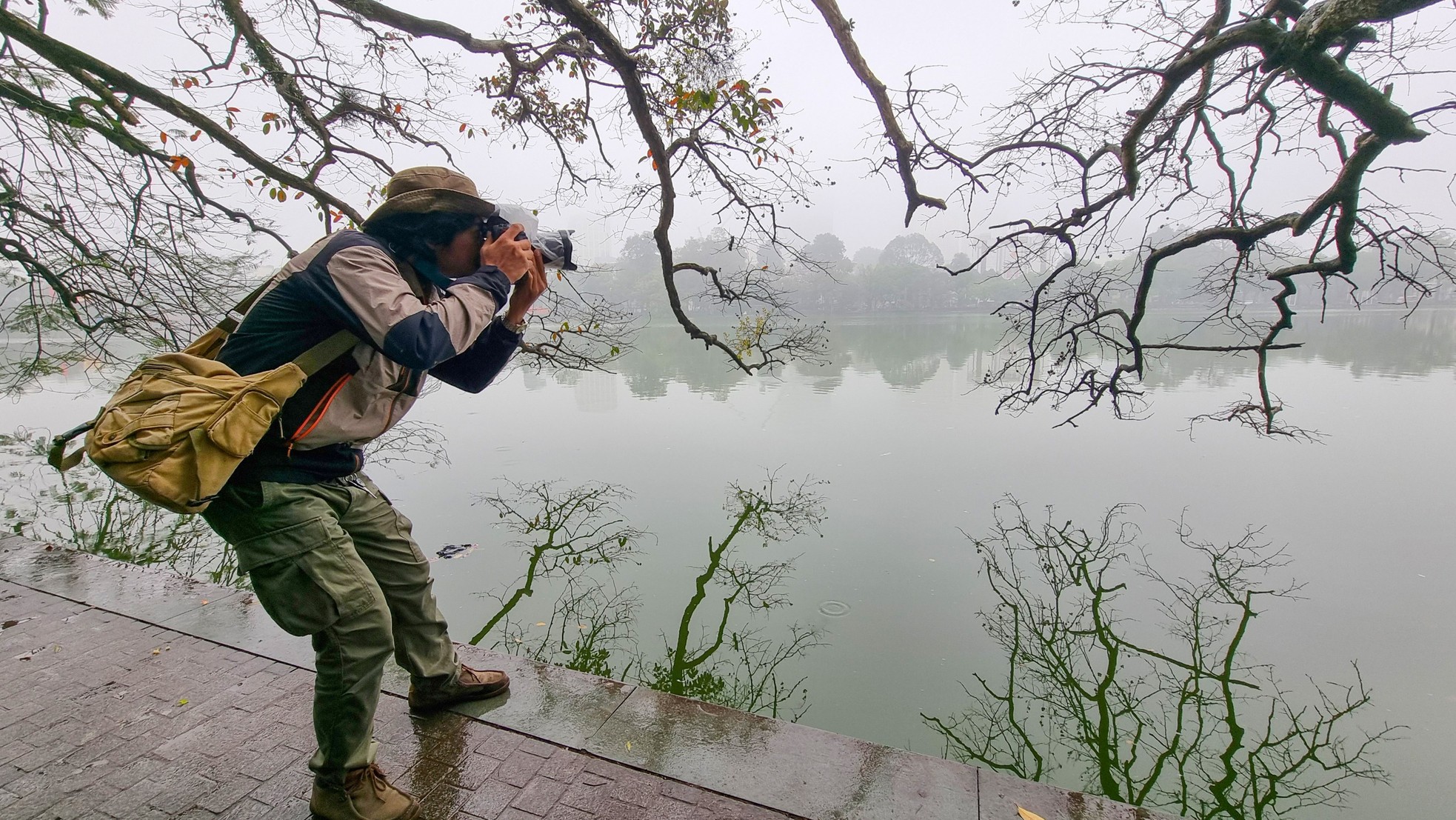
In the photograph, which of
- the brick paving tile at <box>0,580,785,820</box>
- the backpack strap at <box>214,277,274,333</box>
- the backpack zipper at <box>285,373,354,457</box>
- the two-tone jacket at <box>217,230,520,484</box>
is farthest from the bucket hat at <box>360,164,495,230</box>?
the brick paving tile at <box>0,580,785,820</box>

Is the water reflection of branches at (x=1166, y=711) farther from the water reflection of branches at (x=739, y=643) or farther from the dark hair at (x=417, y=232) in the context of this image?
the dark hair at (x=417, y=232)

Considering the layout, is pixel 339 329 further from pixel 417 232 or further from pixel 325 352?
pixel 417 232

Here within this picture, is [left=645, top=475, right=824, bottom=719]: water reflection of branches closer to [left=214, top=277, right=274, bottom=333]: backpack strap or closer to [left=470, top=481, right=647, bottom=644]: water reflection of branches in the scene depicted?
[left=470, top=481, right=647, bottom=644]: water reflection of branches

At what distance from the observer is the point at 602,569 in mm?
4238

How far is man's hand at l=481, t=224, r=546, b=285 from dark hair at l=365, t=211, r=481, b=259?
83 mm

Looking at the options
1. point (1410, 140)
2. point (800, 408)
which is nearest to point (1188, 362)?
point (800, 408)

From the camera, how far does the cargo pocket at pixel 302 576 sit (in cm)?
126

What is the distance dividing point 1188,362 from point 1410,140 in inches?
509

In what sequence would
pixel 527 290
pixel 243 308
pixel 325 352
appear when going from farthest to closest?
pixel 527 290 < pixel 243 308 < pixel 325 352

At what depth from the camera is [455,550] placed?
4.52 meters

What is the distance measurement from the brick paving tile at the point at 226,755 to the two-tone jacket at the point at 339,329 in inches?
32.3

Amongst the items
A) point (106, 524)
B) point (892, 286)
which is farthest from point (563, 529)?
point (892, 286)

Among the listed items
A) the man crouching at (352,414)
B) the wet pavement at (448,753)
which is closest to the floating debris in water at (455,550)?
the wet pavement at (448,753)

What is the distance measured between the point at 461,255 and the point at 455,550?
352 cm
